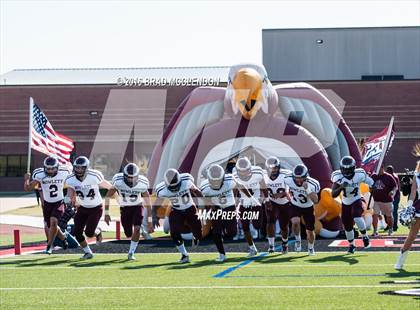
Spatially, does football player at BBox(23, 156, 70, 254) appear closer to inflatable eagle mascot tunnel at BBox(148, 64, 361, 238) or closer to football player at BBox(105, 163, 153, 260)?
football player at BBox(105, 163, 153, 260)

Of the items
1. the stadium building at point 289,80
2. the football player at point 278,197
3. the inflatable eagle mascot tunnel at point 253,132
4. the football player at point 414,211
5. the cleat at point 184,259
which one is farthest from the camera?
the stadium building at point 289,80

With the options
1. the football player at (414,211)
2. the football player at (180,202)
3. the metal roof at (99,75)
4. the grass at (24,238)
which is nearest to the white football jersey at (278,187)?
the football player at (180,202)

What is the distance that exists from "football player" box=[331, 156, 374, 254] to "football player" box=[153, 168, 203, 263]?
8.12 ft

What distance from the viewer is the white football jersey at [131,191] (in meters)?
13.2

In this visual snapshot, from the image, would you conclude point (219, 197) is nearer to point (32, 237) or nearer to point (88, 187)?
point (88, 187)

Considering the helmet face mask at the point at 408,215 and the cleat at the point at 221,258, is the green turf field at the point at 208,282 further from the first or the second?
the helmet face mask at the point at 408,215

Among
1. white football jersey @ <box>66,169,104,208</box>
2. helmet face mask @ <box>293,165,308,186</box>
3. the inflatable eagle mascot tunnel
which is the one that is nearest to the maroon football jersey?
the inflatable eagle mascot tunnel

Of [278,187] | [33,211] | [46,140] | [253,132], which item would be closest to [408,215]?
[278,187]

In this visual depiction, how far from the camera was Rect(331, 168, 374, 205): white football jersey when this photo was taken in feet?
45.4

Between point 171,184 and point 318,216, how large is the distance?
5.31m

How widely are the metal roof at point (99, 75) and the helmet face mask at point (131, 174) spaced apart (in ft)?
124

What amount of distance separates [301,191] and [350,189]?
83cm

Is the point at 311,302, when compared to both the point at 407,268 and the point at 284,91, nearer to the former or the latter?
the point at 407,268

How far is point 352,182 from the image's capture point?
45.4ft
